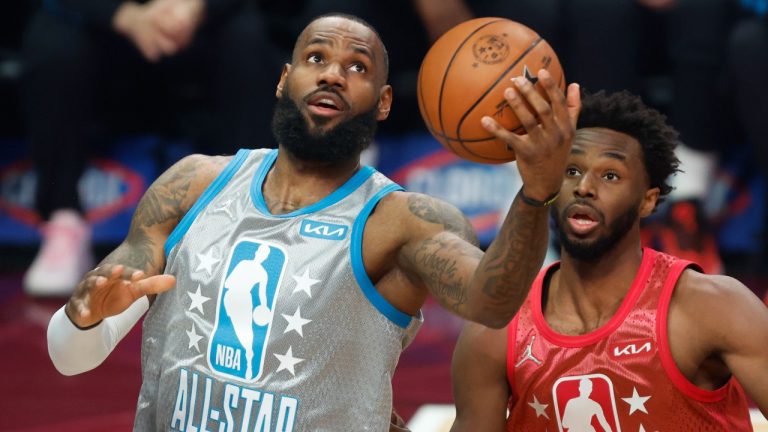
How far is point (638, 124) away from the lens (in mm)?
3547

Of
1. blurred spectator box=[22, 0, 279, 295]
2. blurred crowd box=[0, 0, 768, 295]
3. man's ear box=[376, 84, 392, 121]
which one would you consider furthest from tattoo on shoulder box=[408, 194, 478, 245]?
blurred spectator box=[22, 0, 279, 295]

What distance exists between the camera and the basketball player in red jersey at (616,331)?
3.26m

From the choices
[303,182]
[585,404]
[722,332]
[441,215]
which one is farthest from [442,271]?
[722,332]

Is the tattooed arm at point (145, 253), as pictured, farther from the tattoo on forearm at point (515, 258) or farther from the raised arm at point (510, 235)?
the tattoo on forearm at point (515, 258)

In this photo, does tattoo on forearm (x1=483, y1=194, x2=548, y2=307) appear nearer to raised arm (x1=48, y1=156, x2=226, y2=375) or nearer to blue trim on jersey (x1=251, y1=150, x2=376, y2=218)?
blue trim on jersey (x1=251, y1=150, x2=376, y2=218)

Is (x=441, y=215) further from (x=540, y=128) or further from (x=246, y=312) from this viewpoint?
(x=540, y=128)

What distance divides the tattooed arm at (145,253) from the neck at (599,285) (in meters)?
0.99

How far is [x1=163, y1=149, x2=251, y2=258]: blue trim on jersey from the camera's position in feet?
10.8

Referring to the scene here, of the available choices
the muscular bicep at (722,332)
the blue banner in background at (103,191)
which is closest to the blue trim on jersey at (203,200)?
the muscular bicep at (722,332)

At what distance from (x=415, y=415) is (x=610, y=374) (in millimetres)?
1394

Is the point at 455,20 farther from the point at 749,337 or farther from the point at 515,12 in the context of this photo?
the point at 749,337

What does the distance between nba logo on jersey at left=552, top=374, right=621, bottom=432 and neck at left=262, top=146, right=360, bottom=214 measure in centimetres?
78

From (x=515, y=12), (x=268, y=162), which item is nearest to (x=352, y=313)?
(x=268, y=162)

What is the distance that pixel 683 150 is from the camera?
6379mm
